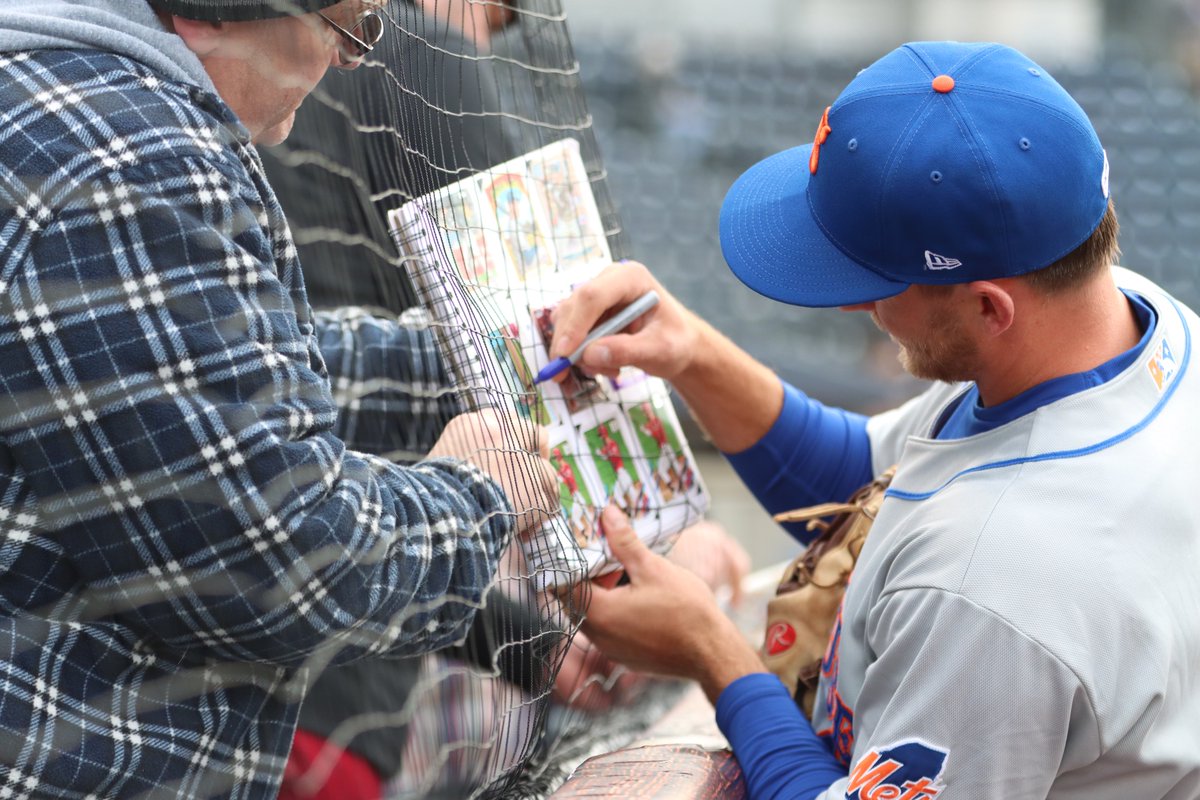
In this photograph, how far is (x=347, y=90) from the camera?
5.36 feet

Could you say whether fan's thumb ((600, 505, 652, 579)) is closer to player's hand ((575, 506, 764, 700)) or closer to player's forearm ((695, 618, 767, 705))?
player's hand ((575, 506, 764, 700))

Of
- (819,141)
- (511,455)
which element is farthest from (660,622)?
(819,141)

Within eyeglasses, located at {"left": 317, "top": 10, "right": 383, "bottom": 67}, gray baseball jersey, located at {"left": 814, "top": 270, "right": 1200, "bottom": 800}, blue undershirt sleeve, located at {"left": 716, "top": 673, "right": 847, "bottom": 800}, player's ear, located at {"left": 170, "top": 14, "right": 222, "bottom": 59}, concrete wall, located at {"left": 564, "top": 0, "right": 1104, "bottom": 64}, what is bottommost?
concrete wall, located at {"left": 564, "top": 0, "right": 1104, "bottom": 64}

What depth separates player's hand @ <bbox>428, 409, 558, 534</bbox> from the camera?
1.11 metres

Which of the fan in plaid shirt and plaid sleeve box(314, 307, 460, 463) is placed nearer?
the fan in plaid shirt

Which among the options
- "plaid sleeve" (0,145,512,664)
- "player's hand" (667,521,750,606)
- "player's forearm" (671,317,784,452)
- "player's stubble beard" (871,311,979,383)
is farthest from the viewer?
"player's hand" (667,521,750,606)

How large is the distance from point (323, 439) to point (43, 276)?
207 millimetres

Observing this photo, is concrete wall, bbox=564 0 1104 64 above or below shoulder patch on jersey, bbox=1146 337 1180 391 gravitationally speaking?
below

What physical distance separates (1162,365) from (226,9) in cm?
82

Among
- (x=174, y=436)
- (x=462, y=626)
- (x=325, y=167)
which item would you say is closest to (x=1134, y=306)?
(x=462, y=626)

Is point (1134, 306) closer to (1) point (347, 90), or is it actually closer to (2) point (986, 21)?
(1) point (347, 90)

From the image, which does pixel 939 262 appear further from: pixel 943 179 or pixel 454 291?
pixel 454 291

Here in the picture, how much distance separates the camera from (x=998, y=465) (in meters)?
1.04

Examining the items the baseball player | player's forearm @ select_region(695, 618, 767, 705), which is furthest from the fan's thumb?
the baseball player
